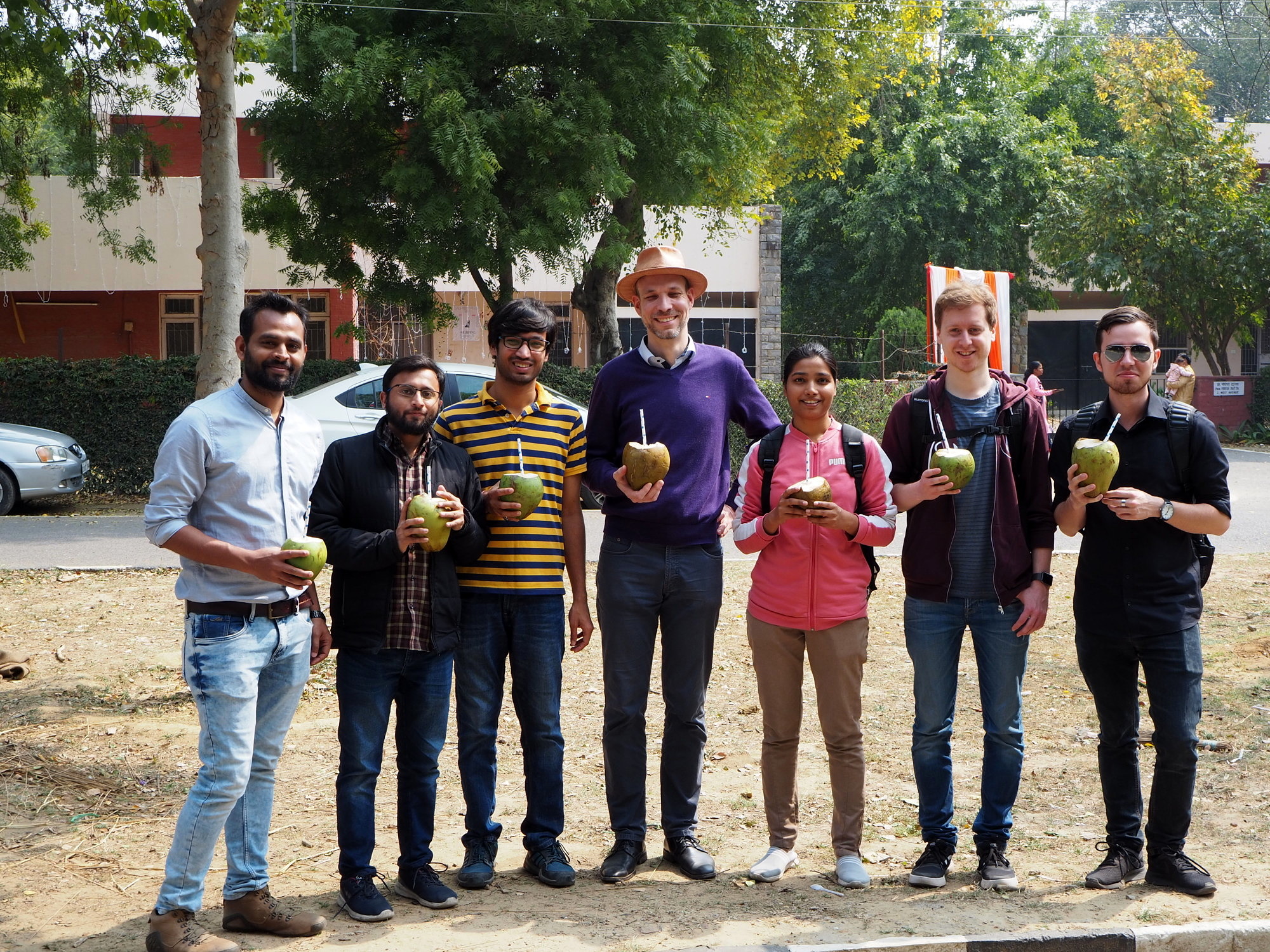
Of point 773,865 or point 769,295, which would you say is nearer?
point 773,865

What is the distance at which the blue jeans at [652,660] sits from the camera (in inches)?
189

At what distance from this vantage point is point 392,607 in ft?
14.3

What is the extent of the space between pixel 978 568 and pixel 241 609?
8.93ft

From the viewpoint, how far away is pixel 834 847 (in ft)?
16.0

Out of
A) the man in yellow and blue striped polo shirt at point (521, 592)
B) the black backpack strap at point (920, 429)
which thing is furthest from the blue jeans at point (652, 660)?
the black backpack strap at point (920, 429)

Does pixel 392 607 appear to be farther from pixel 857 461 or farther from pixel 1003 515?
pixel 1003 515

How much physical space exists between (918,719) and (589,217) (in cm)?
1245

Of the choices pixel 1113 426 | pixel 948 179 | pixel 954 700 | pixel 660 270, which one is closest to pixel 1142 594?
pixel 1113 426

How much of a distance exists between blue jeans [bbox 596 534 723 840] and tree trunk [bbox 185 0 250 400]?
4.20 m

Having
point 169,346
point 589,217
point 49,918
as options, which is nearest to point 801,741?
point 49,918

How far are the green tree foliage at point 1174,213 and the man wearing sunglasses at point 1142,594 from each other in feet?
84.8

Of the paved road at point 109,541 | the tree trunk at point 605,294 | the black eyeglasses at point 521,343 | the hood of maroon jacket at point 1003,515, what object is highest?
the tree trunk at point 605,294

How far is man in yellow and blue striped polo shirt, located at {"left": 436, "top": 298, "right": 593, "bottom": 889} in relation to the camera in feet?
15.2

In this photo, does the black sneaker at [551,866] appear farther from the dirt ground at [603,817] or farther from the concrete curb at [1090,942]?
the concrete curb at [1090,942]
